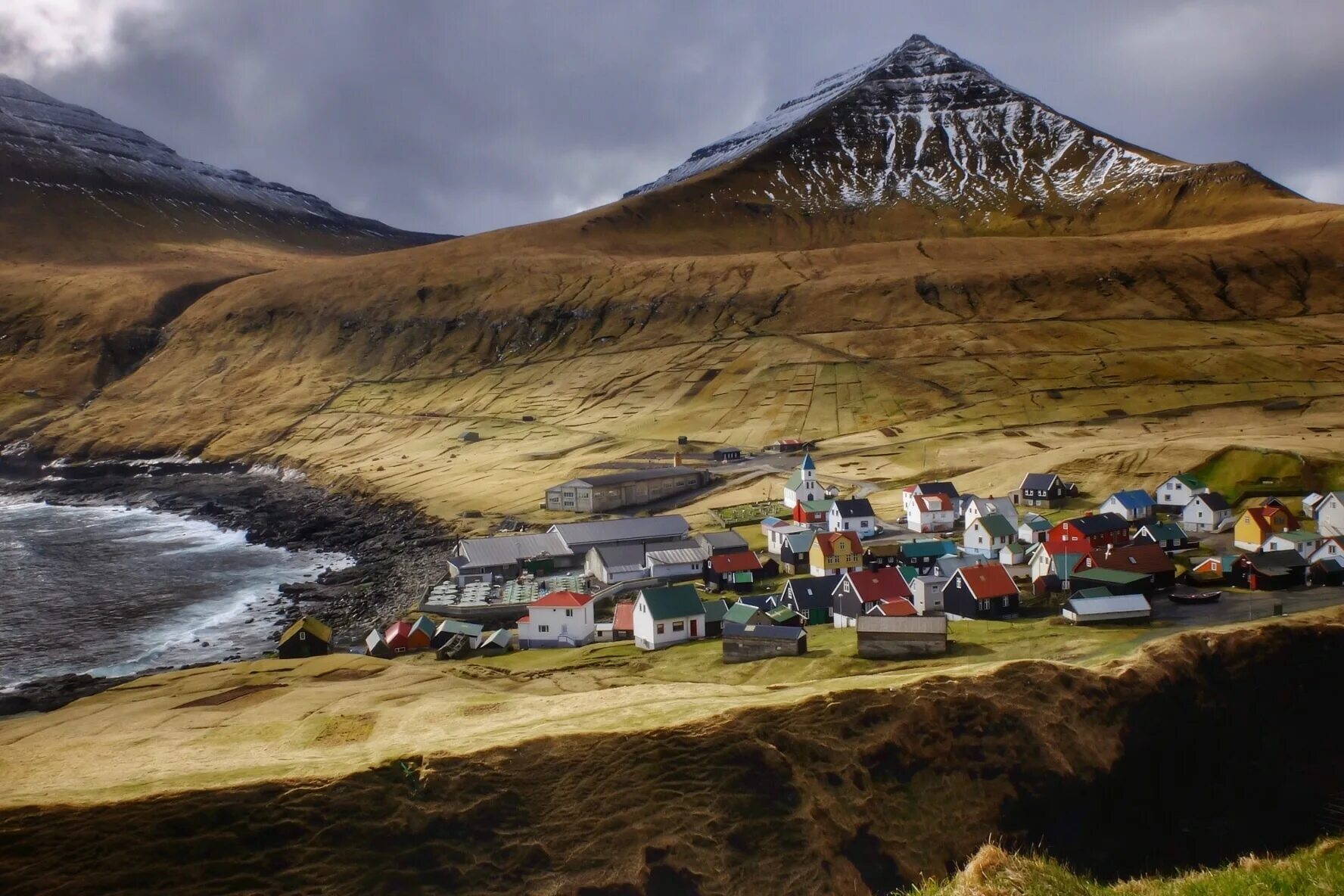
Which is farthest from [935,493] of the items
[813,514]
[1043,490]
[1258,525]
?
[1258,525]

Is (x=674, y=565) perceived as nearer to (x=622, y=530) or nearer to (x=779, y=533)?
(x=622, y=530)

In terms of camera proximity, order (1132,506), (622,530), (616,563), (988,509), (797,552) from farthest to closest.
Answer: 1. (622,530)
2. (1132,506)
3. (988,509)
4. (616,563)
5. (797,552)

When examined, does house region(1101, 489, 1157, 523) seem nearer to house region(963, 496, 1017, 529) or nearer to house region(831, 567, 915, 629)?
house region(963, 496, 1017, 529)

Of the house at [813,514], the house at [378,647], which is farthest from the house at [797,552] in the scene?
the house at [378,647]

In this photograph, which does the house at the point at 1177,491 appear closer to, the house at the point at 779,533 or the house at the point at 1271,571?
the house at the point at 1271,571

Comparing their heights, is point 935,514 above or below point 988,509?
below

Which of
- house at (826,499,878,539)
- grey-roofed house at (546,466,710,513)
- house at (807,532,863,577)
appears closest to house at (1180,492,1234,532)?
house at (826,499,878,539)
